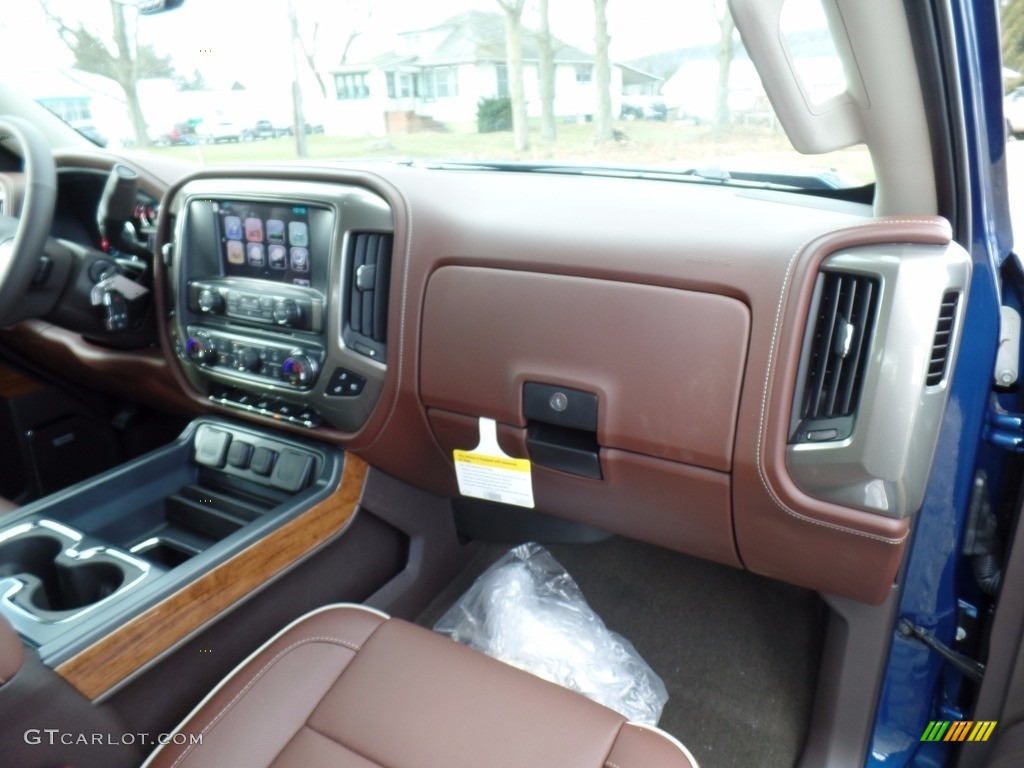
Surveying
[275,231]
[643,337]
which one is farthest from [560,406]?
[275,231]

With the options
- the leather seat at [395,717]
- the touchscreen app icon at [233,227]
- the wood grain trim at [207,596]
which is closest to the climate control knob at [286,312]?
the touchscreen app icon at [233,227]

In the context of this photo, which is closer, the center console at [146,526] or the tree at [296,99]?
the center console at [146,526]

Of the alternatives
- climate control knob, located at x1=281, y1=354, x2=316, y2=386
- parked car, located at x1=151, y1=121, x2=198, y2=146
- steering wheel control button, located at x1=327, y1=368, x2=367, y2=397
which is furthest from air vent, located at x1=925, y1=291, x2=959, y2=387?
parked car, located at x1=151, y1=121, x2=198, y2=146

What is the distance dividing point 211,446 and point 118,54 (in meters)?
1.11

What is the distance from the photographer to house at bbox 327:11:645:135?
155 centimetres

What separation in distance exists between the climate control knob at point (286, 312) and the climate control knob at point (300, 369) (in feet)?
0.25

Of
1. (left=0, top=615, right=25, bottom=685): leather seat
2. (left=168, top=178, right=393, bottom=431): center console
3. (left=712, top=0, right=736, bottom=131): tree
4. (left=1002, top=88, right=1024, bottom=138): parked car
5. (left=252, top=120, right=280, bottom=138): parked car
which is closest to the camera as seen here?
(left=0, top=615, right=25, bottom=685): leather seat

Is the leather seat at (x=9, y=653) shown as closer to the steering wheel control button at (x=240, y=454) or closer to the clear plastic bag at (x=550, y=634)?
the steering wheel control button at (x=240, y=454)

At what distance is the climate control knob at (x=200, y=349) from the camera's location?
5.59 ft

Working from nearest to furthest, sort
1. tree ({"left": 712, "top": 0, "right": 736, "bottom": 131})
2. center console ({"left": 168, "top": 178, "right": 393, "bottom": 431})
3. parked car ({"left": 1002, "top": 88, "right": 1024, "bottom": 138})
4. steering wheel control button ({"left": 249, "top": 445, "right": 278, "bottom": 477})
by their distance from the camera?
parked car ({"left": 1002, "top": 88, "right": 1024, "bottom": 138})
tree ({"left": 712, "top": 0, "right": 736, "bottom": 131})
center console ({"left": 168, "top": 178, "right": 393, "bottom": 431})
steering wheel control button ({"left": 249, "top": 445, "right": 278, "bottom": 477})

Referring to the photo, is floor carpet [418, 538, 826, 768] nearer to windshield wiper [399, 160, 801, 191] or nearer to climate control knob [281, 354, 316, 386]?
climate control knob [281, 354, 316, 386]

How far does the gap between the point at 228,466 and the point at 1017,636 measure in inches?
63.4

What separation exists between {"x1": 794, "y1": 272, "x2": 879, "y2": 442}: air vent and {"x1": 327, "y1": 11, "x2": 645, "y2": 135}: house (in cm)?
66

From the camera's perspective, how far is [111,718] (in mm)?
1163
